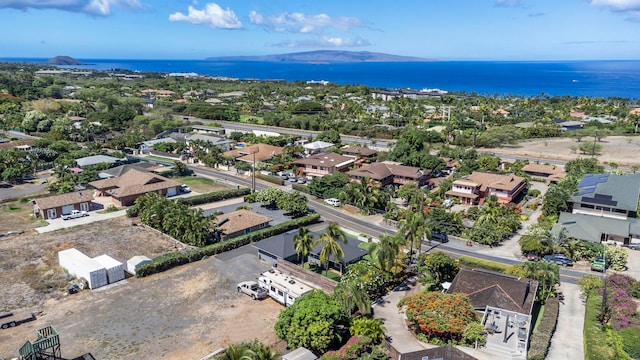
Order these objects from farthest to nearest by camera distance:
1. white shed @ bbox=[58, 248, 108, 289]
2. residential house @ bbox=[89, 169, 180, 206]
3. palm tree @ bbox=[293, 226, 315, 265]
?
residential house @ bbox=[89, 169, 180, 206] → palm tree @ bbox=[293, 226, 315, 265] → white shed @ bbox=[58, 248, 108, 289]

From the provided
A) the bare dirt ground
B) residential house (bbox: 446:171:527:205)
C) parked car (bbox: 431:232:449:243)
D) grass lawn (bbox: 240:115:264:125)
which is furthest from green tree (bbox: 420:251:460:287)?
grass lawn (bbox: 240:115:264:125)

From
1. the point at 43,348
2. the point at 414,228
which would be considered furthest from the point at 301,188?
the point at 43,348

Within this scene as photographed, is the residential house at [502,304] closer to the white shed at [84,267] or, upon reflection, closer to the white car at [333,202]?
the white car at [333,202]

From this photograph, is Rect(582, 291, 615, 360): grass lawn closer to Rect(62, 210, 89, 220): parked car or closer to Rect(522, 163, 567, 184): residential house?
Rect(522, 163, 567, 184): residential house

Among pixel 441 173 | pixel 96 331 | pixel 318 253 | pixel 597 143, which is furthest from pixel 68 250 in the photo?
pixel 597 143

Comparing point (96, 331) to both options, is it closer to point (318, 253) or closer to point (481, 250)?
point (318, 253)

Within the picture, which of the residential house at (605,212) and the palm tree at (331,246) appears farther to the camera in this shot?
the residential house at (605,212)

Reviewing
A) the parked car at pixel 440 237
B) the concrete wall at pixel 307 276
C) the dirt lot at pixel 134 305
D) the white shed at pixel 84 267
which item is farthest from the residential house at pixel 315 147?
the white shed at pixel 84 267
